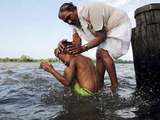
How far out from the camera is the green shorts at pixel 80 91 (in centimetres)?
636

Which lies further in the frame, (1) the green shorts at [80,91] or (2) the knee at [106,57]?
(2) the knee at [106,57]

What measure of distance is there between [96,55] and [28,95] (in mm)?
1916

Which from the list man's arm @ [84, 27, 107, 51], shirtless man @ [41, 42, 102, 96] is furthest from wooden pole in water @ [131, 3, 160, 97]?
shirtless man @ [41, 42, 102, 96]

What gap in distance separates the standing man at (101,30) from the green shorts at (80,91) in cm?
42

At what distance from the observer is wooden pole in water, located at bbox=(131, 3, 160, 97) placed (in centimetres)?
661

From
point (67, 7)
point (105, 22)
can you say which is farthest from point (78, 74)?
point (67, 7)

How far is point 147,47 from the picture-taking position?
266 inches

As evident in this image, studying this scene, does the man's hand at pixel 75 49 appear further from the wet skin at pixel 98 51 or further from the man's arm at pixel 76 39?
the man's arm at pixel 76 39

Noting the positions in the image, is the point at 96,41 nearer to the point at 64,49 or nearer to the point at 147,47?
the point at 64,49

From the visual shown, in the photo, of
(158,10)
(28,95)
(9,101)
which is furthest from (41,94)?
(158,10)

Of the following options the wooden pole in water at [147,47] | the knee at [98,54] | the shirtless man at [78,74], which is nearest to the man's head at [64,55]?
the shirtless man at [78,74]

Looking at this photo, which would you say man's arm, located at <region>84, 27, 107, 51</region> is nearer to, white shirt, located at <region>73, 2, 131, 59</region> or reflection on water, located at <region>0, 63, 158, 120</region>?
white shirt, located at <region>73, 2, 131, 59</region>

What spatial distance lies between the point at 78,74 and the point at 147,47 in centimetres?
133

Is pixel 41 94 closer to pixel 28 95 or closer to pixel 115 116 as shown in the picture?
pixel 28 95
